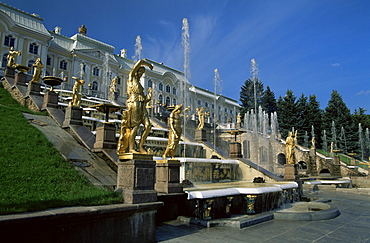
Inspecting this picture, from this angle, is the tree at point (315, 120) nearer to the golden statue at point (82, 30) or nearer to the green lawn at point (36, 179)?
the golden statue at point (82, 30)

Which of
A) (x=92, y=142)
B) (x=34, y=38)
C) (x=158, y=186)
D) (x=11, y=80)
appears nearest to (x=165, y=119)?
(x=11, y=80)

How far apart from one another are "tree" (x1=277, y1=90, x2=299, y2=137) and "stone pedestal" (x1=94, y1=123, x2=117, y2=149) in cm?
5066

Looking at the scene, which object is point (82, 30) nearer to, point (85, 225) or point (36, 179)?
point (36, 179)

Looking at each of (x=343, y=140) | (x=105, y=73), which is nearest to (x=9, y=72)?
(x=105, y=73)

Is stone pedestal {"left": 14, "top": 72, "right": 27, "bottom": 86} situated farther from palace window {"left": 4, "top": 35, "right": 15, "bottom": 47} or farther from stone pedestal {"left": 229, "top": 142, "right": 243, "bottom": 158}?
palace window {"left": 4, "top": 35, "right": 15, "bottom": 47}

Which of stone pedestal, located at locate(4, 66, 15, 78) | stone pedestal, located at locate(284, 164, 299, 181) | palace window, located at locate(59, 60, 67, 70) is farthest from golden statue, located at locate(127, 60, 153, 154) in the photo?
palace window, located at locate(59, 60, 67, 70)

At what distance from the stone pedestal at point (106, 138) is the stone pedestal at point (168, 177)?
2976 millimetres

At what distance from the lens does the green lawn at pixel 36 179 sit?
16.8ft

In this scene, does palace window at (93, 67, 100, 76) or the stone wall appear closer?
the stone wall

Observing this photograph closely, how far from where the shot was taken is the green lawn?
5105 millimetres

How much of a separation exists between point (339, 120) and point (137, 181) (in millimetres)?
59062

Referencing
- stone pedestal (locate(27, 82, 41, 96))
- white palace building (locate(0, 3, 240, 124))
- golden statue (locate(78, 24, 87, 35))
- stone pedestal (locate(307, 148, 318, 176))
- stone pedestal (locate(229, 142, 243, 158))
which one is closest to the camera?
stone pedestal (locate(27, 82, 41, 96))

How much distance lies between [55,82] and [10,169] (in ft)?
38.0

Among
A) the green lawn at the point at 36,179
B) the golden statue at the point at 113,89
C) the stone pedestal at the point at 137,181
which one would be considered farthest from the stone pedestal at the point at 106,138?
the golden statue at the point at 113,89
